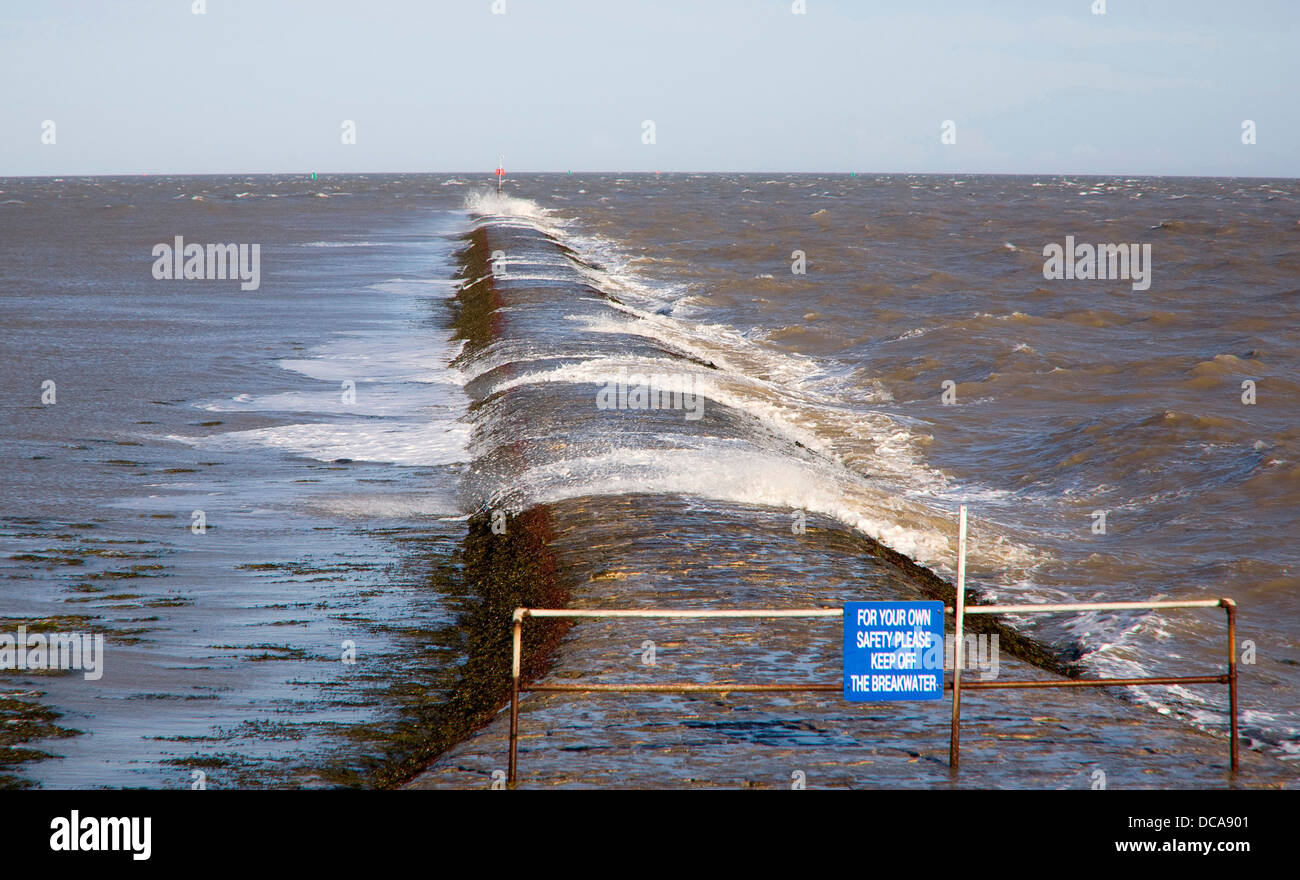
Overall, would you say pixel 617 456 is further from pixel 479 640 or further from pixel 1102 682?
pixel 1102 682

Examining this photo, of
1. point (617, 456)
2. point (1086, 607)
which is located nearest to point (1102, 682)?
point (1086, 607)

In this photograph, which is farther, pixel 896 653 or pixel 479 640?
pixel 479 640

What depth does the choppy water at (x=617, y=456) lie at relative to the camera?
8.03 m

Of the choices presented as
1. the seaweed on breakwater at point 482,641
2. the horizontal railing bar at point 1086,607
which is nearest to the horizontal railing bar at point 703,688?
the horizontal railing bar at point 1086,607

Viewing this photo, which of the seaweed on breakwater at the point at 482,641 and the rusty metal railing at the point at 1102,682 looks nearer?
the rusty metal railing at the point at 1102,682

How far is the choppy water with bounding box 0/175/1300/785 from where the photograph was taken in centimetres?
803

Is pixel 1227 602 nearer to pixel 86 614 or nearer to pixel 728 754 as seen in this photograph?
pixel 728 754

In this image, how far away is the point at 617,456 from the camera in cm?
1180

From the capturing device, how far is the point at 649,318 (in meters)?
27.4

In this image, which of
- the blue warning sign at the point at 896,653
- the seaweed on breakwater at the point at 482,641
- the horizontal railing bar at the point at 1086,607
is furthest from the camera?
the seaweed on breakwater at the point at 482,641

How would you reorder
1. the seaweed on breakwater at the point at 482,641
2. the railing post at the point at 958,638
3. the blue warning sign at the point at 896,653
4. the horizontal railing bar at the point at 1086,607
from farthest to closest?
the seaweed on breakwater at the point at 482,641 → the blue warning sign at the point at 896,653 → the railing post at the point at 958,638 → the horizontal railing bar at the point at 1086,607

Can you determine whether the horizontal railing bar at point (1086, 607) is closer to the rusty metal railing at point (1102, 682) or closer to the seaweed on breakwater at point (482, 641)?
the rusty metal railing at point (1102, 682)

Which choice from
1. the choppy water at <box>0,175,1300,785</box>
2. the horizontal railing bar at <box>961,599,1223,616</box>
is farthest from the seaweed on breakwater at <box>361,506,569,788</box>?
the horizontal railing bar at <box>961,599,1223,616</box>
